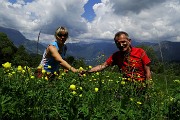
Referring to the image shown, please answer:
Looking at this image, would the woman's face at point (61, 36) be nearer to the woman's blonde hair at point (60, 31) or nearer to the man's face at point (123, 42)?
the woman's blonde hair at point (60, 31)

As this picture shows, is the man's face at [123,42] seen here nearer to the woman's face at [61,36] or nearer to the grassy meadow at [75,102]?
the woman's face at [61,36]

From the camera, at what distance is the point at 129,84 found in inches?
190

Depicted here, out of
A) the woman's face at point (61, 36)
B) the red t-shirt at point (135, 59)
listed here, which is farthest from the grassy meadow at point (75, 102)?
the woman's face at point (61, 36)

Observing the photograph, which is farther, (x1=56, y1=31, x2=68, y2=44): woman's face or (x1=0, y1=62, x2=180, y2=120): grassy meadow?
(x1=56, y1=31, x2=68, y2=44): woman's face

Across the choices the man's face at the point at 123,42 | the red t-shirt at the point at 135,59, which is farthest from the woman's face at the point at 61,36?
the red t-shirt at the point at 135,59

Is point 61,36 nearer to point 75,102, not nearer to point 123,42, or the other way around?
point 123,42

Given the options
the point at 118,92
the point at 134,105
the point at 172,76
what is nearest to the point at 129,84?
the point at 118,92

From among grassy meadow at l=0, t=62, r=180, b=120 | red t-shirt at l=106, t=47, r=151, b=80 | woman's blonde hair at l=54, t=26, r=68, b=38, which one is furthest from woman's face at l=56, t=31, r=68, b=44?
grassy meadow at l=0, t=62, r=180, b=120

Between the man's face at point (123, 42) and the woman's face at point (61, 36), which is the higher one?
the woman's face at point (61, 36)

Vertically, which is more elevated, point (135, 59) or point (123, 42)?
point (123, 42)

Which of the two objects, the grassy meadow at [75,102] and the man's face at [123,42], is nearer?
the grassy meadow at [75,102]

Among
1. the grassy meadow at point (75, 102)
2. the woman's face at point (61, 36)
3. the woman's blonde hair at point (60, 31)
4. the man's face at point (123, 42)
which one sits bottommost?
the grassy meadow at point (75, 102)

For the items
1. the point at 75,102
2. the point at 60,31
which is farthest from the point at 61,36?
the point at 75,102

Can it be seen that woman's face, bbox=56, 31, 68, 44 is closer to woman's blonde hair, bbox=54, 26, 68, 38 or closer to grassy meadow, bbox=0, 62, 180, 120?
woman's blonde hair, bbox=54, 26, 68, 38
